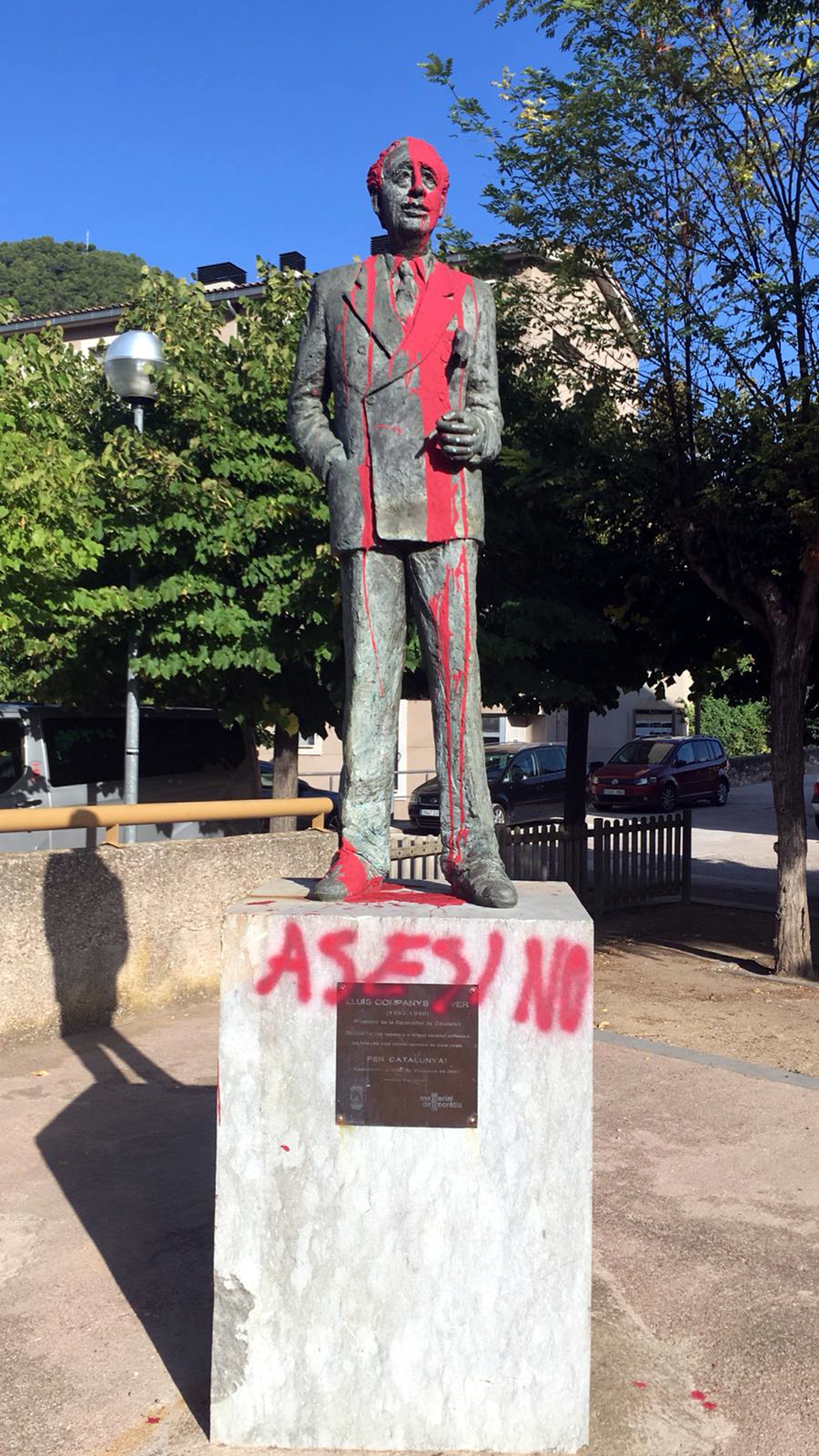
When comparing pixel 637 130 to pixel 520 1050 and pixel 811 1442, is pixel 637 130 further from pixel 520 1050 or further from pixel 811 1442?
pixel 811 1442

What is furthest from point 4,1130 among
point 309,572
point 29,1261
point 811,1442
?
point 309,572

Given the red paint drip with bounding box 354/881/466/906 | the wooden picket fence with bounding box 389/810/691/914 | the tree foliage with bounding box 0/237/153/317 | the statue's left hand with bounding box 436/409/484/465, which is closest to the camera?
the red paint drip with bounding box 354/881/466/906

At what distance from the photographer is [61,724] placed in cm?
1183

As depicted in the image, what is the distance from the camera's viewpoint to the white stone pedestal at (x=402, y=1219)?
3.45m

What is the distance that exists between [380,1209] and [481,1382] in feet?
1.87

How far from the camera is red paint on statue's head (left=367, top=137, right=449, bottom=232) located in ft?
13.3

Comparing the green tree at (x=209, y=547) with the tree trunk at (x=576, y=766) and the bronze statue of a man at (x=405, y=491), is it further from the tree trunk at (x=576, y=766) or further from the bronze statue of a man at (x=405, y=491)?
the bronze statue of a man at (x=405, y=491)

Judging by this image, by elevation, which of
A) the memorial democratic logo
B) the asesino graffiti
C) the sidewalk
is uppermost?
the asesino graffiti

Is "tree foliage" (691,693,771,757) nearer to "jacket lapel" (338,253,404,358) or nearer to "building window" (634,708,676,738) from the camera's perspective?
"building window" (634,708,676,738)

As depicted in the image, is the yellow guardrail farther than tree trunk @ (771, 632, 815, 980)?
No

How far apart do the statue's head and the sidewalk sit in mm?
3711

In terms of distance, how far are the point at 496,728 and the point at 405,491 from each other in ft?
111

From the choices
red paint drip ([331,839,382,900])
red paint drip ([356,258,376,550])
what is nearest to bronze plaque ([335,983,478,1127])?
red paint drip ([331,839,382,900])

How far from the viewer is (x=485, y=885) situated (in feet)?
12.6
